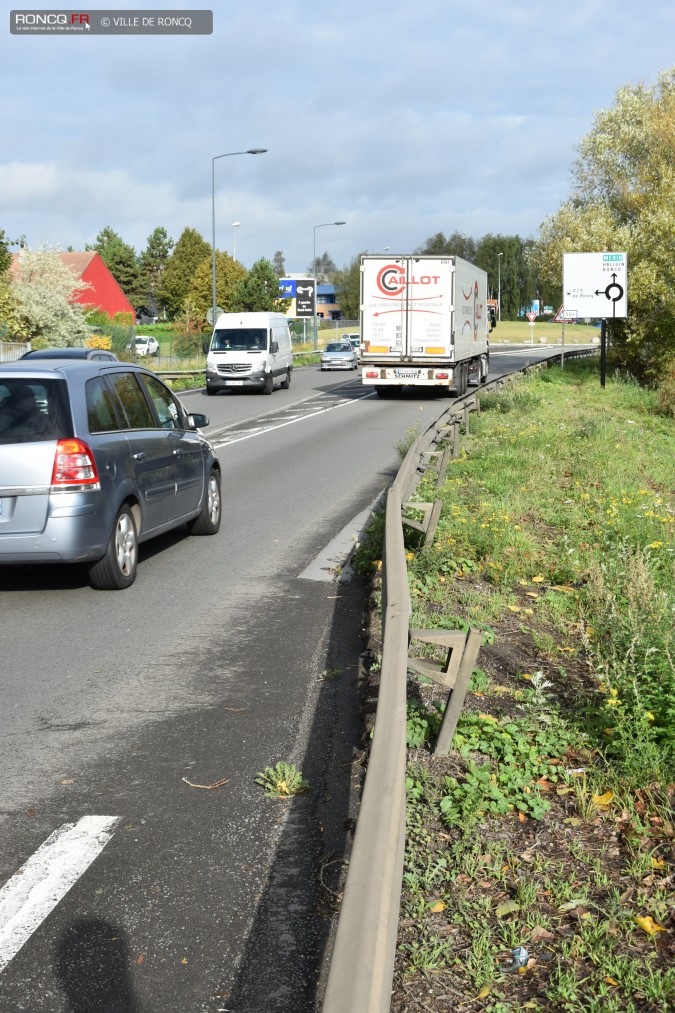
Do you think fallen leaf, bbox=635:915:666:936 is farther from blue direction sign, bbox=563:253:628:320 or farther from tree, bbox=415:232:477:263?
tree, bbox=415:232:477:263

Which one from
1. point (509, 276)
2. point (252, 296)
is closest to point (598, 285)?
point (252, 296)

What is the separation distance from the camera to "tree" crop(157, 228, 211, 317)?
13650cm

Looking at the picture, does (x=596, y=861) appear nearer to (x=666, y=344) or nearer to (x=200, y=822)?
(x=200, y=822)

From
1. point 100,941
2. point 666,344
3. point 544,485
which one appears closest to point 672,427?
point 544,485

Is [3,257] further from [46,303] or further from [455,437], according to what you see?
[455,437]

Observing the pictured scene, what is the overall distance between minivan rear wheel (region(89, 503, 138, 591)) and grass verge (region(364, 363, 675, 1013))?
6.22 ft

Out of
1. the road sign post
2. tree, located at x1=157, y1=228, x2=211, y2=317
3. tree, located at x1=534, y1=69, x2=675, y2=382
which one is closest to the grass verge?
the road sign post

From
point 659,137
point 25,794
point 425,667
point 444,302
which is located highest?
point 659,137

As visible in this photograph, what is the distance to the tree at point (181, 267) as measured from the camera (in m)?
136

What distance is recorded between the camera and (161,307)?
147 meters

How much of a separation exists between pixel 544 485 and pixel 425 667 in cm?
849

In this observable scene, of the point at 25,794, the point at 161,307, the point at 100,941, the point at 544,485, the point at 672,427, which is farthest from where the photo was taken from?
the point at 161,307

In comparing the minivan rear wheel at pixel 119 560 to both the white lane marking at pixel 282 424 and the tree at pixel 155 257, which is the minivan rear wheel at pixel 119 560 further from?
the tree at pixel 155 257

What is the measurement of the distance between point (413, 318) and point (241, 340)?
7.78m
